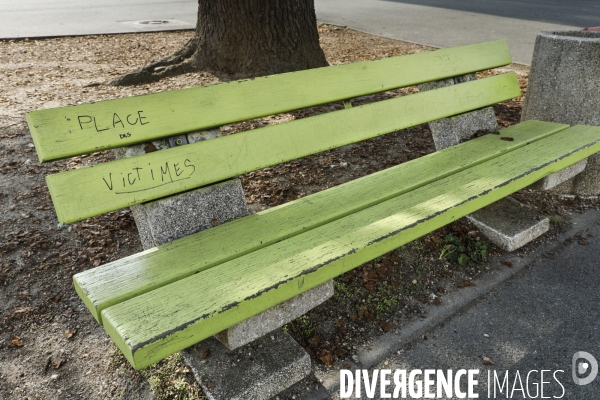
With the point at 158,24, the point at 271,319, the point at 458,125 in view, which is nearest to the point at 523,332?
the point at 271,319

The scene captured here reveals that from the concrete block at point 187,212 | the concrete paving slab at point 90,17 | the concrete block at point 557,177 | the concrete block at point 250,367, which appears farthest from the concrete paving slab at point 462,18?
the concrete block at point 250,367

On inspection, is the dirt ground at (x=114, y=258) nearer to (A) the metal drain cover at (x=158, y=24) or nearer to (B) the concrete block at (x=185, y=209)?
(B) the concrete block at (x=185, y=209)

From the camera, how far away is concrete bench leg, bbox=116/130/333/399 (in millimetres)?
2148

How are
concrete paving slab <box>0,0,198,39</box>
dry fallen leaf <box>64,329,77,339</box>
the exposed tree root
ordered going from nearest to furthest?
dry fallen leaf <box>64,329,77,339</box> < the exposed tree root < concrete paving slab <box>0,0,198,39</box>

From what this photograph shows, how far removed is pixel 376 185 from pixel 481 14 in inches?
416

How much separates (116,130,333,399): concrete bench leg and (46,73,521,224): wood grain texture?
83 mm

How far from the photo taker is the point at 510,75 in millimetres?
3771

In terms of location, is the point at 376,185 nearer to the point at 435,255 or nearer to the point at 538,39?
the point at 435,255

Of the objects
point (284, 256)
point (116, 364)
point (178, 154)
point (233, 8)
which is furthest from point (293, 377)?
point (233, 8)

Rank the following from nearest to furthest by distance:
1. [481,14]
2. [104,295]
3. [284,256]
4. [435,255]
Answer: [104,295], [284,256], [435,255], [481,14]

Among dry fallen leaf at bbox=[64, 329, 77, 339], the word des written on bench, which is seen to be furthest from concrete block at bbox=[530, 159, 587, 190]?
dry fallen leaf at bbox=[64, 329, 77, 339]

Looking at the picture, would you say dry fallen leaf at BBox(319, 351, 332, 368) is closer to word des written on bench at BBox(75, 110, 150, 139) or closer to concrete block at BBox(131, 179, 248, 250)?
concrete block at BBox(131, 179, 248, 250)

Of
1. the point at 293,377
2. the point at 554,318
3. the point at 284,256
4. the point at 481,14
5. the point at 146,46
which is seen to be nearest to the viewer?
the point at 284,256

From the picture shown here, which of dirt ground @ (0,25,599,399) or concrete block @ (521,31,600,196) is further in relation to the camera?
concrete block @ (521,31,600,196)
